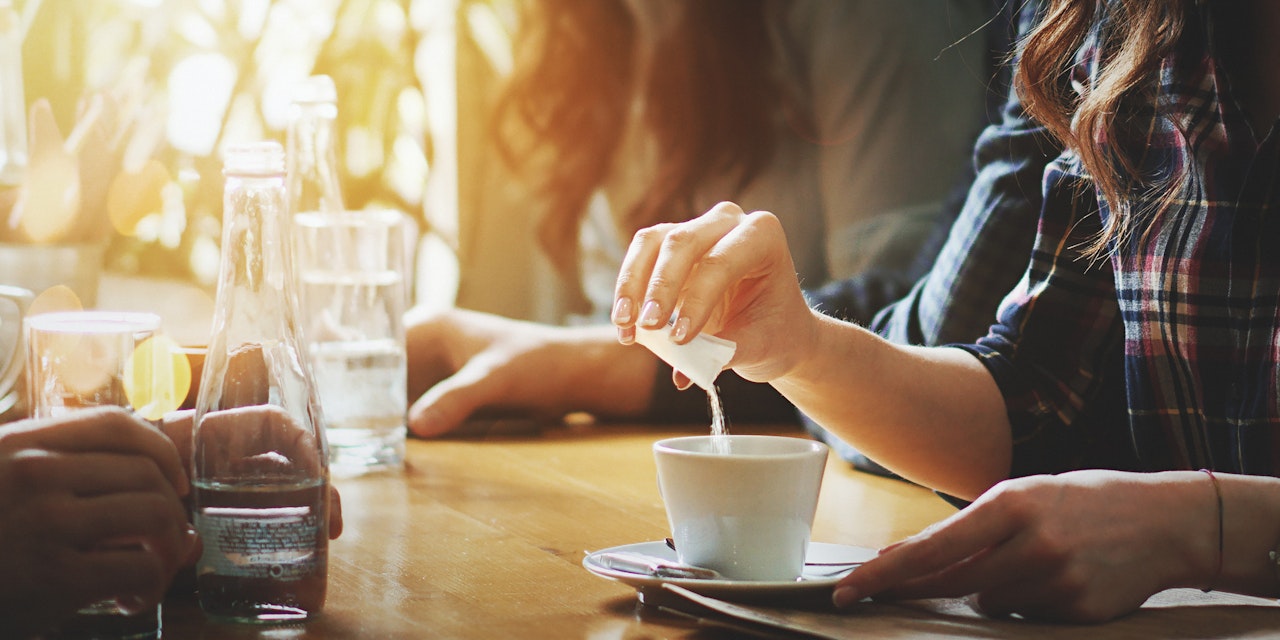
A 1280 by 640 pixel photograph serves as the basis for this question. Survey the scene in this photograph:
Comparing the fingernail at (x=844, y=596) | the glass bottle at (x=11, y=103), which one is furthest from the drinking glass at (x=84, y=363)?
the glass bottle at (x=11, y=103)

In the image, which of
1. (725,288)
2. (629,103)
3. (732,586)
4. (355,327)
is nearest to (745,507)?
(732,586)

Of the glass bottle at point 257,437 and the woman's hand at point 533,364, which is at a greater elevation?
the glass bottle at point 257,437

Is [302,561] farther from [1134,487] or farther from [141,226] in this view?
[141,226]

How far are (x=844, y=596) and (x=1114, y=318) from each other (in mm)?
535

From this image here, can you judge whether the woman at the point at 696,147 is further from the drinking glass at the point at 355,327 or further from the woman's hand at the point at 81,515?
the woman's hand at the point at 81,515

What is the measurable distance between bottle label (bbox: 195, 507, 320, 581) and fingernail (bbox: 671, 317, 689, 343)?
248 millimetres

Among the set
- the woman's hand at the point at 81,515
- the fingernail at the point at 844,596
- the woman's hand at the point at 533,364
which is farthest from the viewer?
the woman's hand at the point at 533,364

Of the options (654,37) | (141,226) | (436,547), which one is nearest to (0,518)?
(436,547)

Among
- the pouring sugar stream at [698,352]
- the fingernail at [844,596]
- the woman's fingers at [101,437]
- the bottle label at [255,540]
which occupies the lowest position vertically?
the fingernail at [844,596]

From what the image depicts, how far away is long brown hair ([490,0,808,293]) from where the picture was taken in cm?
219

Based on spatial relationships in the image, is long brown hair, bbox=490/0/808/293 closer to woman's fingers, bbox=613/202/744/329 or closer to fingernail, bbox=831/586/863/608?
woman's fingers, bbox=613/202/744/329

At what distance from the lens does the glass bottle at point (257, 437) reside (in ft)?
2.05

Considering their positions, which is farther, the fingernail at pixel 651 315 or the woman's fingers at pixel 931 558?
the fingernail at pixel 651 315

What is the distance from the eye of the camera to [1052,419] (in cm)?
108
